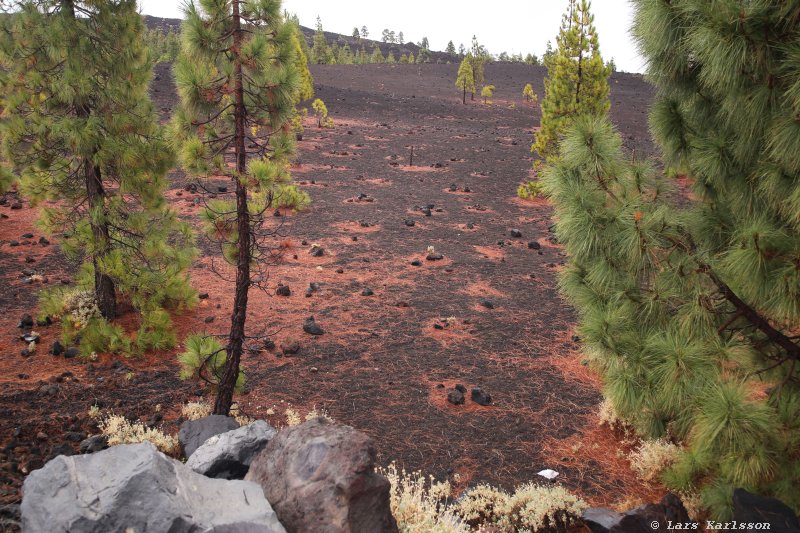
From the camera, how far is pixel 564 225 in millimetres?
4492

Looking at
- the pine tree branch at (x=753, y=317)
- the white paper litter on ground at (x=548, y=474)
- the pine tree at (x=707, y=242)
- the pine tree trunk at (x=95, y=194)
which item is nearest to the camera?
the pine tree at (x=707, y=242)

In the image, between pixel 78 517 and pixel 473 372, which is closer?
pixel 78 517

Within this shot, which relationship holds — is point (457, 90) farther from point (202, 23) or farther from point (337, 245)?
point (202, 23)

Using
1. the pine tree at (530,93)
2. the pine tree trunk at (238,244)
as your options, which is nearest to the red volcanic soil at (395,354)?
the pine tree trunk at (238,244)

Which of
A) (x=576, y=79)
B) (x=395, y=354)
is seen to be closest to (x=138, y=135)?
(x=395, y=354)

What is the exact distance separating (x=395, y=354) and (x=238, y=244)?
3.64m

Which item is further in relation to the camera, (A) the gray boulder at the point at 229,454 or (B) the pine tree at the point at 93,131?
(B) the pine tree at the point at 93,131

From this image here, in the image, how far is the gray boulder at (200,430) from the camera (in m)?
5.82

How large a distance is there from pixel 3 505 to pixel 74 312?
17.5ft

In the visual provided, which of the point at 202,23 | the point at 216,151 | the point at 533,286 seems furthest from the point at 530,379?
the point at 202,23

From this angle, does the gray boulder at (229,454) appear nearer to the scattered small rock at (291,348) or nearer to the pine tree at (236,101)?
the pine tree at (236,101)

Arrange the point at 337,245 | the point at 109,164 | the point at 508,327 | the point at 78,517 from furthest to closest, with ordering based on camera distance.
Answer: the point at 337,245, the point at 508,327, the point at 109,164, the point at 78,517

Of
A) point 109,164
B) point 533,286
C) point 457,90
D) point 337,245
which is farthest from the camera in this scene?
point 457,90
